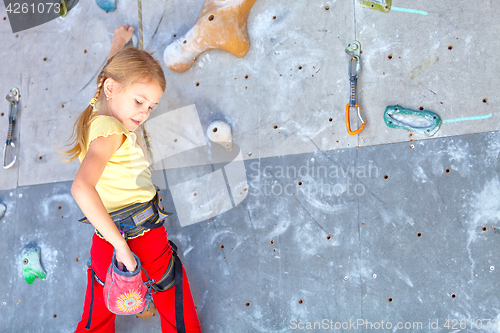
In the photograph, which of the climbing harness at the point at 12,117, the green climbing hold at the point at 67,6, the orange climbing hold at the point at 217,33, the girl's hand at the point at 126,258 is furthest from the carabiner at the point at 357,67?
the climbing harness at the point at 12,117

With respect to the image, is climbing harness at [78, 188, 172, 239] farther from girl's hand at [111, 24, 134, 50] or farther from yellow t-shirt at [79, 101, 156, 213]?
girl's hand at [111, 24, 134, 50]

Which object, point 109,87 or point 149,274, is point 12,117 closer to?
point 109,87

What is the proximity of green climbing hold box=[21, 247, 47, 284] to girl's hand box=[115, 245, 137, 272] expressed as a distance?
1093 millimetres

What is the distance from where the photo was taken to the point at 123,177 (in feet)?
4.92

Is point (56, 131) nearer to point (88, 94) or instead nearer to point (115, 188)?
point (88, 94)

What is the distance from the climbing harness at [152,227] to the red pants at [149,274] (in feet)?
0.08

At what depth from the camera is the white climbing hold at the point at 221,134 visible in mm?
1935

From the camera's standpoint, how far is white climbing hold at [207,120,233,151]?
193cm

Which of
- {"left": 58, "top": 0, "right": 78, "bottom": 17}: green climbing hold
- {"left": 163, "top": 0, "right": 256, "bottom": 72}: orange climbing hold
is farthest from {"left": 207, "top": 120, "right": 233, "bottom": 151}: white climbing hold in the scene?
{"left": 58, "top": 0, "right": 78, "bottom": 17}: green climbing hold

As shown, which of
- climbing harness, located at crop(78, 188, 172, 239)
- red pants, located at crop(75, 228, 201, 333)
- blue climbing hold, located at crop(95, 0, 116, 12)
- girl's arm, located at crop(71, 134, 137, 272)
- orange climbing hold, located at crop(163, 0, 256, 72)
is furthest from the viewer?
blue climbing hold, located at crop(95, 0, 116, 12)

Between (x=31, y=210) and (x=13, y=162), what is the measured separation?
0.34 metres

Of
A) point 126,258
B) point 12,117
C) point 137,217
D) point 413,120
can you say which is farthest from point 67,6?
point 413,120

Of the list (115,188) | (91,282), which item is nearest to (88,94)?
(115,188)

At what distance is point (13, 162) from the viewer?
2277mm
